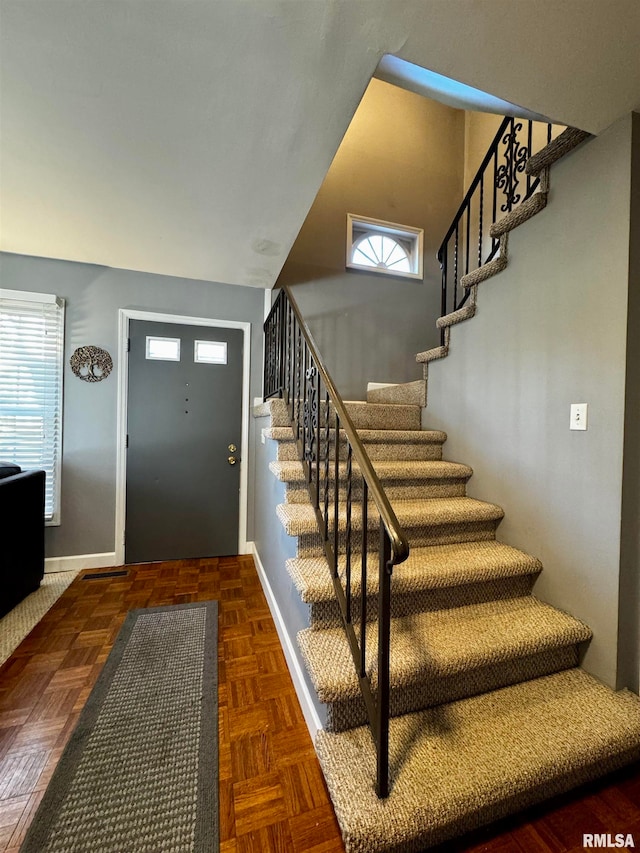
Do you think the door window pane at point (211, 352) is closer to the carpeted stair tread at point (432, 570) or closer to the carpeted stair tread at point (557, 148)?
the carpeted stair tread at point (432, 570)

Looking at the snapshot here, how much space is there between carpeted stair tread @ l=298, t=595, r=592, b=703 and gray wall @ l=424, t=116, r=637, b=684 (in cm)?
18

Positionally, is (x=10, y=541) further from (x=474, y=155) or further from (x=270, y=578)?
(x=474, y=155)

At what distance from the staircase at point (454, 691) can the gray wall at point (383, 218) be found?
1.82 meters

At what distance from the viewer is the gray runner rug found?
0.99 metres

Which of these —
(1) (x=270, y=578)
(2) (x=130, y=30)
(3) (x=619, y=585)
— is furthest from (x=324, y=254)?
(3) (x=619, y=585)

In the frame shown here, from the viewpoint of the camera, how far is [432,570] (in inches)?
60.2

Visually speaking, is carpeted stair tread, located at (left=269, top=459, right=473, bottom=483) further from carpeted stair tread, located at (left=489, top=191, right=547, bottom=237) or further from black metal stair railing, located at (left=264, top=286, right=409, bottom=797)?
carpeted stair tread, located at (left=489, top=191, right=547, bottom=237)

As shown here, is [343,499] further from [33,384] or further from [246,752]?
[33,384]

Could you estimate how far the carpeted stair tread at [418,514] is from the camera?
5.17ft

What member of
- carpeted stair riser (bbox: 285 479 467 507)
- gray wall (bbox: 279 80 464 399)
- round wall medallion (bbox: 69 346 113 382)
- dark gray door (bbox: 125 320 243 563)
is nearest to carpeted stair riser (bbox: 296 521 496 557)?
carpeted stair riser (bbox: 285 479 467 507)

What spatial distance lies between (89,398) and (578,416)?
130 inches

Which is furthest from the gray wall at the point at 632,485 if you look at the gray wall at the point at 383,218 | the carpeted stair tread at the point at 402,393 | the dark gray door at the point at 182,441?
the dark gray door at the point at 182,441

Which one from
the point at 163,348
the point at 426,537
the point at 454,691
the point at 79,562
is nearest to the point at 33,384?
the point at 163,348

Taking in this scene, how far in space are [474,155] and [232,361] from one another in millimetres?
3519
